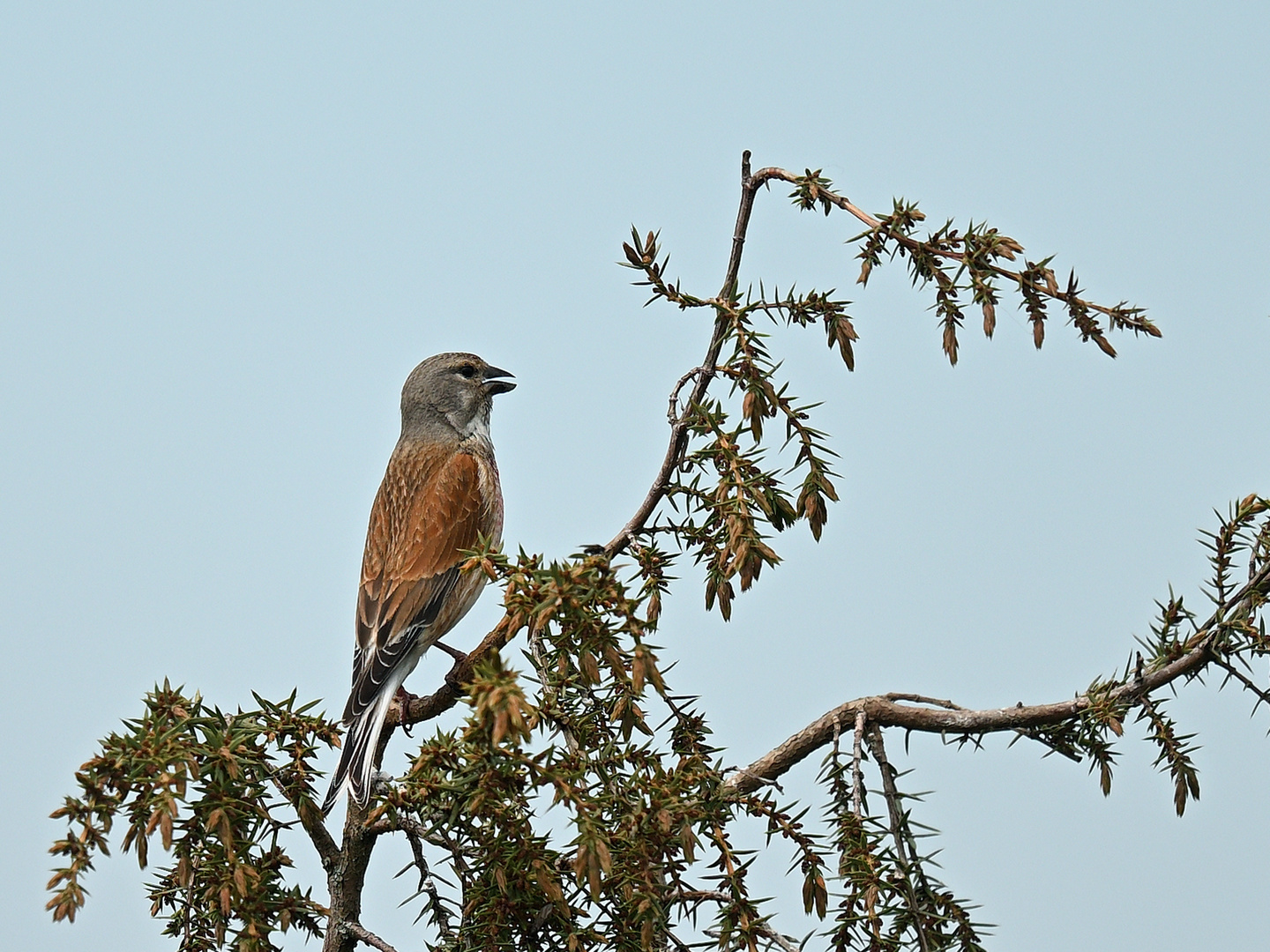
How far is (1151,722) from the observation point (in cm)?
274

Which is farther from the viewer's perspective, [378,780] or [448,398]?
[448,398]

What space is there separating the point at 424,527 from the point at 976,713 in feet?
8.49

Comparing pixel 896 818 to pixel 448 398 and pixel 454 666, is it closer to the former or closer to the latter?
pixel 454 666

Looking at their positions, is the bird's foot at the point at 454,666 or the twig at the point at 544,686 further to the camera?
the bird's foot at the point at 454,666

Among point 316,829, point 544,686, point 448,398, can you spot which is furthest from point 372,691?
point 544,686

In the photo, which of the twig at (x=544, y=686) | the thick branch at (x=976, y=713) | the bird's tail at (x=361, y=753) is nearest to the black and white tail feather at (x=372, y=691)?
the bird's tail at (x=361, y=753)

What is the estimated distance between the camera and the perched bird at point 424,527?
14.5 feet

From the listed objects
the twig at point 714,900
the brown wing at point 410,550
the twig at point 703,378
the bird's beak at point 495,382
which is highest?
the bird's beak at point 495,382

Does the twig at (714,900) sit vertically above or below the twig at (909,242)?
below

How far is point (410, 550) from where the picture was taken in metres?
4.82

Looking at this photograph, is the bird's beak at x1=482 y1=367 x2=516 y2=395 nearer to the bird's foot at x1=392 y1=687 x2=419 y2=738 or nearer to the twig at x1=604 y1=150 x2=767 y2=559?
the bird's foot at x1=392 y1=687 x2=419 y2=738

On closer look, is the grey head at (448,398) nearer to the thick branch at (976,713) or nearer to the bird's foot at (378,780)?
the bird's foot at (378,780)

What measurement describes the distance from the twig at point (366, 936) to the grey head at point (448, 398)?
8.47ft

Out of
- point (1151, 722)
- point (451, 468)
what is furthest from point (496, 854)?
point (451, 468)
